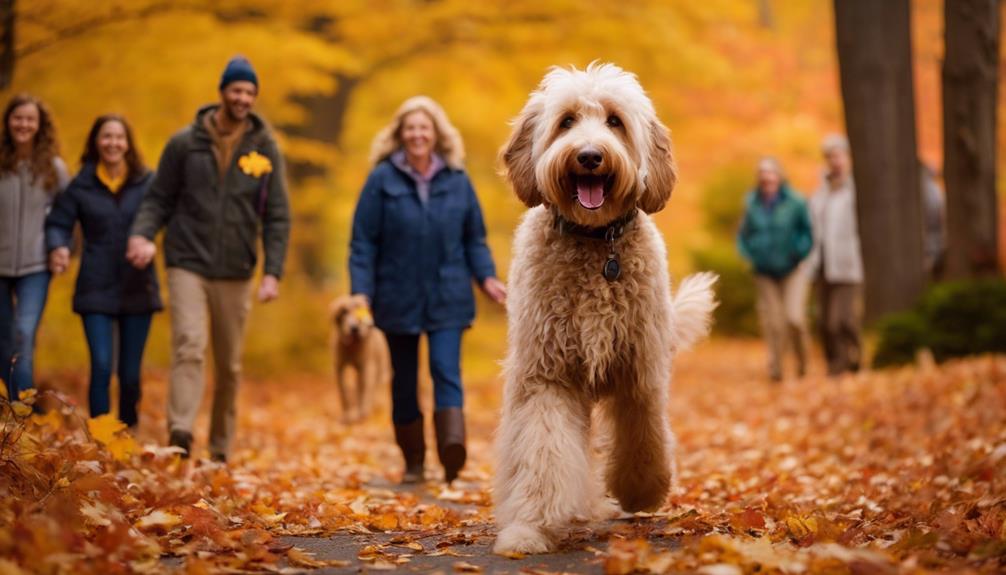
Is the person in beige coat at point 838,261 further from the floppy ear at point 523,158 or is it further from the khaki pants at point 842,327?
the floppy ear at point 523,158

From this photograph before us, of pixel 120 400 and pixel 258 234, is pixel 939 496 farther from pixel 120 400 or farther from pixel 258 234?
pixel 120 400

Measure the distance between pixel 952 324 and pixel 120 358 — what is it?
884 cm

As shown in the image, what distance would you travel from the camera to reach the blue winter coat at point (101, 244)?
7.17 m

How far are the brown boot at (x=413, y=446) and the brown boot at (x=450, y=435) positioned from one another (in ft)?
1.11

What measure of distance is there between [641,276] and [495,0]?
10.4 meters

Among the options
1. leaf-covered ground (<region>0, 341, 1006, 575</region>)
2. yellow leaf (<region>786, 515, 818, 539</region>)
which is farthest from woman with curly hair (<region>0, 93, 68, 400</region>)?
yellow leaf (<region>786, 515, 818, 539</region>)

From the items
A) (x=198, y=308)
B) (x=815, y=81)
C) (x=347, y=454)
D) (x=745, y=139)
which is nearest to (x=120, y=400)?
(x=198, y=308)

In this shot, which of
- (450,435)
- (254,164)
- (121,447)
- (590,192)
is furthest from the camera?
(254,164)

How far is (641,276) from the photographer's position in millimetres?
4855

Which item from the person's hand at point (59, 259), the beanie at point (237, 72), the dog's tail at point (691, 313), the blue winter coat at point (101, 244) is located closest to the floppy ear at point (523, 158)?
the dog's tail at point (691, 313)

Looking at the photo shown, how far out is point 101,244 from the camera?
7355mm

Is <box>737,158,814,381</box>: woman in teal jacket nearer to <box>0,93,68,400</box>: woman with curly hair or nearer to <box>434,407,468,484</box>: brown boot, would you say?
<box>434,407,468,484</box>: brown boot

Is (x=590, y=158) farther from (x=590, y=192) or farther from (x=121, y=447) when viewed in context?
(x=121, y=447)

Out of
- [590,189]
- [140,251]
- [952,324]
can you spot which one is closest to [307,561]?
[590,189]
